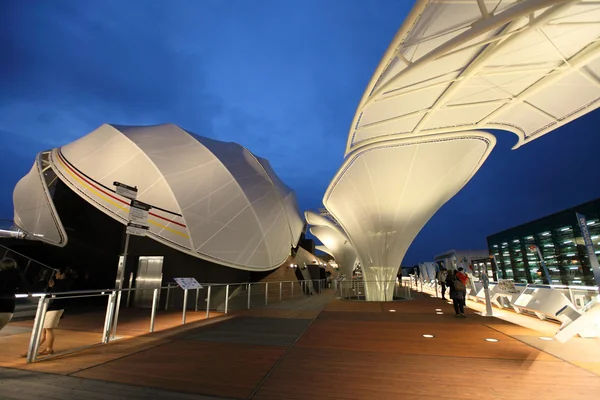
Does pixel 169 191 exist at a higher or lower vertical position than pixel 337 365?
higher

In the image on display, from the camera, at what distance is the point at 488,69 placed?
696 cm

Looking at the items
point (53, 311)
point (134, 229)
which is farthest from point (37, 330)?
point (134, 229)

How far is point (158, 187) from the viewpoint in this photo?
13.6 metres

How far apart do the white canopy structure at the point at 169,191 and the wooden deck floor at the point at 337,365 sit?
6.64m

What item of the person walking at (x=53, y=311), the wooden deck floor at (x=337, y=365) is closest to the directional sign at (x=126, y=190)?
the person walking at (x=53, y=311)

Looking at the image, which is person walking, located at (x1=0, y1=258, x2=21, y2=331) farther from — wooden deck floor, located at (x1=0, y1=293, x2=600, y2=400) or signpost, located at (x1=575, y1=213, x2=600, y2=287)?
signpost, located at (x1=575, y1=213, x2=600, y2=287)

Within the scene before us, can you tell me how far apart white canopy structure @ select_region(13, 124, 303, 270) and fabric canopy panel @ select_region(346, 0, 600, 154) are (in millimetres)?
7952

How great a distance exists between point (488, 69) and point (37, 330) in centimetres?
1048

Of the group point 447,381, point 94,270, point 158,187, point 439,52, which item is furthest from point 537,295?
point 94,270

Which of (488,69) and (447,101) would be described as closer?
(488,69)

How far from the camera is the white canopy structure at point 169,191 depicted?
43.4 ft

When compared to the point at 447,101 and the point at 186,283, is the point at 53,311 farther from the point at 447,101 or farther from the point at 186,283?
the point at 447,101

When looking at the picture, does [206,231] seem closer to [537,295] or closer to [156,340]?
[156,340]

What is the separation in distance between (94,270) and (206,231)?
6.66 metres
